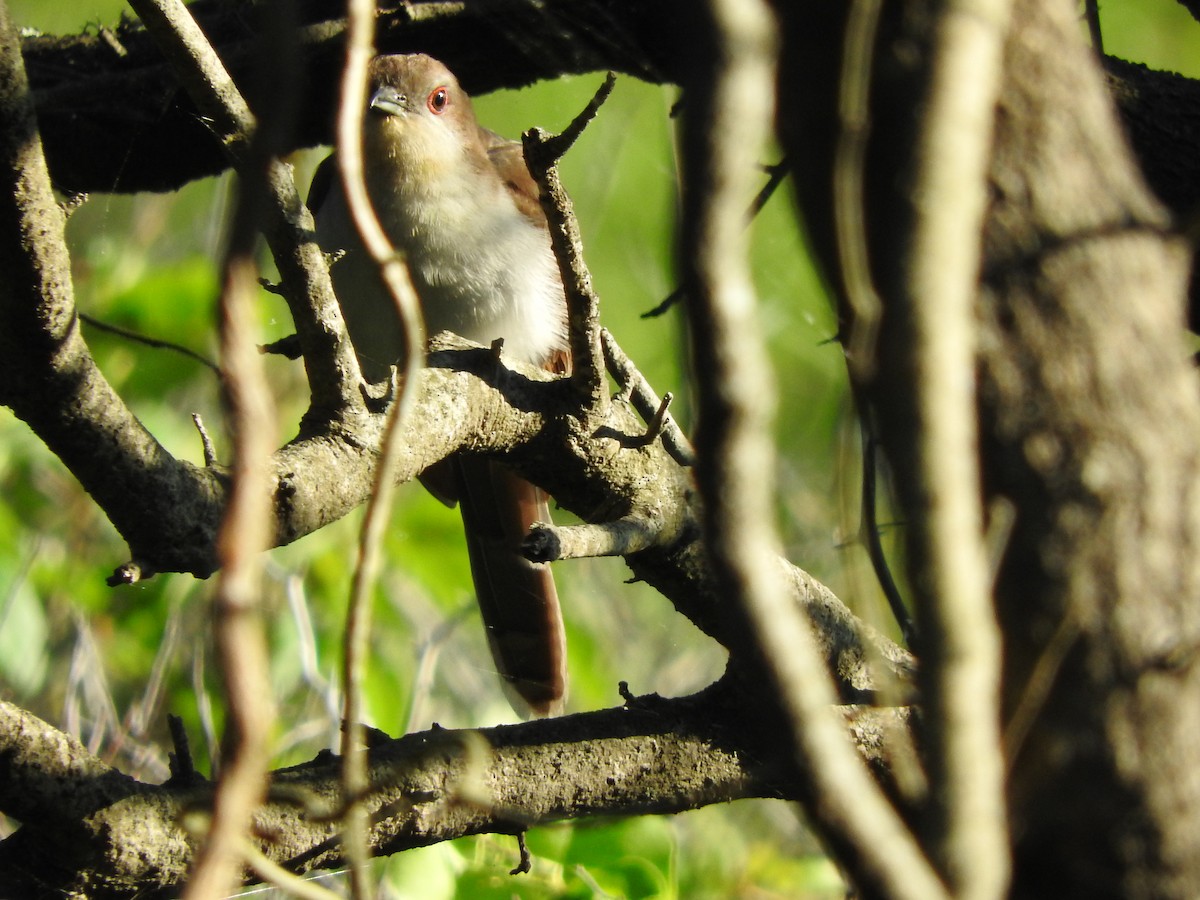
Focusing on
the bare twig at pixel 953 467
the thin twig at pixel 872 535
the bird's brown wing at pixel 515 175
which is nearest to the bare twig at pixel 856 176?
the bare twig at pixel 953 467

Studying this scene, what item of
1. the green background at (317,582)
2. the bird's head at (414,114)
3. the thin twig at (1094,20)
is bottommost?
the green background at (317,582)

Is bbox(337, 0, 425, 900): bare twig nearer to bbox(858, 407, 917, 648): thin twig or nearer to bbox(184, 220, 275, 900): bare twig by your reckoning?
bbox(184, 220, 275, 900): bare twig

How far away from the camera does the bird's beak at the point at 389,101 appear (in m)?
3.82

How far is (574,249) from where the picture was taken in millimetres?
2105

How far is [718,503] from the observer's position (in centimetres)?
87

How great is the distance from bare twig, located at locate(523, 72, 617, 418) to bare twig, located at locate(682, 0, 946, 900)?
951 mm

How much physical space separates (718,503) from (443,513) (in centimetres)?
→ 365

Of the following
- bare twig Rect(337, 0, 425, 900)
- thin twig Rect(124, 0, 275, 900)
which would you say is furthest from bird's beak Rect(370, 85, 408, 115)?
thin twig Rect(124, 0, 275, 900)

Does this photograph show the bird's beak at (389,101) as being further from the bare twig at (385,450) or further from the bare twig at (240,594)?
the bare twig at (240,594)

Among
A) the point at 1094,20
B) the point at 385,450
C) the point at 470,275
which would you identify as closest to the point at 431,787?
the point at 385,450

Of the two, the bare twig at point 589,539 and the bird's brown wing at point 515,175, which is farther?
the bird's brown wing at point 515,175

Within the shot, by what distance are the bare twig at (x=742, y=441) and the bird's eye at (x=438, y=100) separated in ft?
10.3

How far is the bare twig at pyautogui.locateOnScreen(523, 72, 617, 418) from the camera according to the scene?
1.85 metres

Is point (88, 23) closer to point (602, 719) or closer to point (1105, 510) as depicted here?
point (602, 719)
